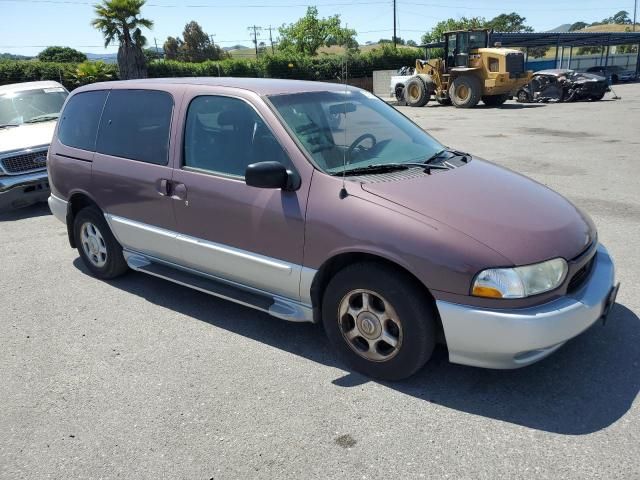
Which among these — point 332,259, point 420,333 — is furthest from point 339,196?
point 420,333

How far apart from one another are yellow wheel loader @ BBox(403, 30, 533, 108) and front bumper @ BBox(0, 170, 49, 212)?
61.7 ft

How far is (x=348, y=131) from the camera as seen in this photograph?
12.4ft

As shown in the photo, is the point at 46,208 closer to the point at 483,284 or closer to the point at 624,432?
the point at 483,284

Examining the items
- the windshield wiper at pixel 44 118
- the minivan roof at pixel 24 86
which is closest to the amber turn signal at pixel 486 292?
the windshield wiper at pixel 44 118

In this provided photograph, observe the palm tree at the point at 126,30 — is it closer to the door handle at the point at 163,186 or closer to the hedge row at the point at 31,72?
the hedge row at the point at 31,72

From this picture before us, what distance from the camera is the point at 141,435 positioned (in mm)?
2902

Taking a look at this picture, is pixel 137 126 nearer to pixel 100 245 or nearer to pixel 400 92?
pixel 100 245

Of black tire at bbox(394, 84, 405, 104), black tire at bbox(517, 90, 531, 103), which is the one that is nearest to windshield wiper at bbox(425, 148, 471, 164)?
black tire at bbox(394, 84, 405, 104)

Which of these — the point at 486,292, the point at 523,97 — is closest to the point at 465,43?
the point at 523,97

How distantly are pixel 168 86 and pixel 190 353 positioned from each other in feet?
6.77

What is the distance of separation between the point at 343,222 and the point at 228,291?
1162 mm

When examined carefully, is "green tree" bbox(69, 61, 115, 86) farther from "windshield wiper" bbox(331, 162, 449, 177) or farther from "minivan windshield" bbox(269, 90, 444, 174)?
"windshield wiper" bbox(331, 162, 449, 177)

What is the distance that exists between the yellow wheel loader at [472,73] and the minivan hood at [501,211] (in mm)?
20070

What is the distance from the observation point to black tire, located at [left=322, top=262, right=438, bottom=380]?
297 cm
